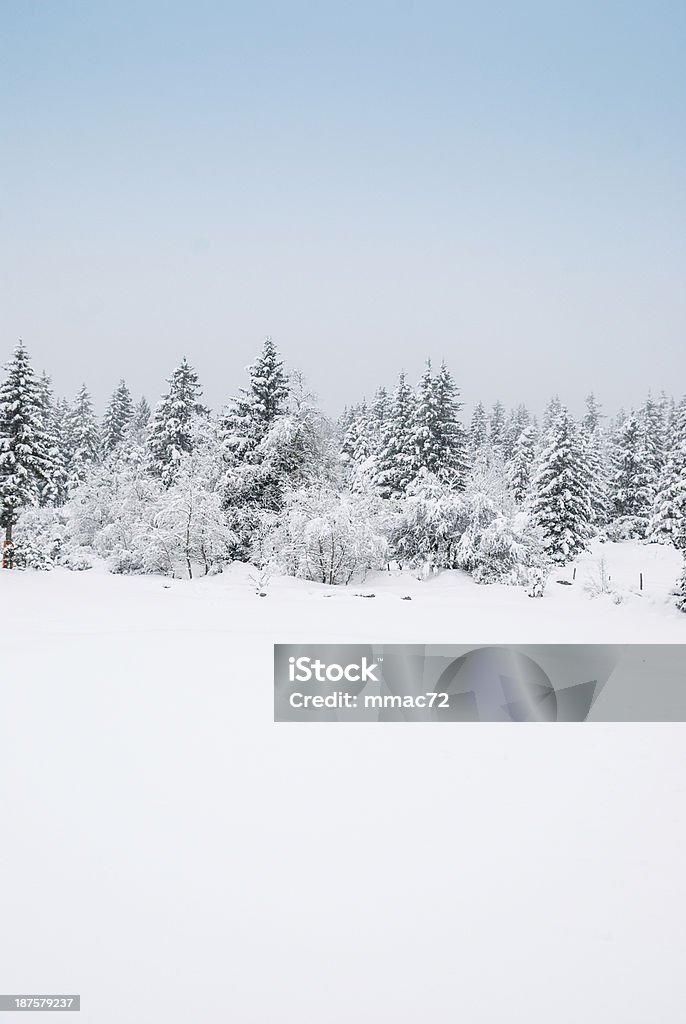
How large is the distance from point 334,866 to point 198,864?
2.70 feet

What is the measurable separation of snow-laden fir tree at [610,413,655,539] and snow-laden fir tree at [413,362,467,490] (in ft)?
48.9

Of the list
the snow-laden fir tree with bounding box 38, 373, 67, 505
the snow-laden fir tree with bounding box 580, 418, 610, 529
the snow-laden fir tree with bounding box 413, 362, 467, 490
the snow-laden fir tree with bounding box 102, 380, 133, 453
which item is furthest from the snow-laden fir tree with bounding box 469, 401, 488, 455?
the snow-laden fir tree with bounding box 38, 373, 67, 505

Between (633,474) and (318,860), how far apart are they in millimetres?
39086

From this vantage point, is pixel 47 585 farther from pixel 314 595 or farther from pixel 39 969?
pixel 39 969

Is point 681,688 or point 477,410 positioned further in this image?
point 477,410

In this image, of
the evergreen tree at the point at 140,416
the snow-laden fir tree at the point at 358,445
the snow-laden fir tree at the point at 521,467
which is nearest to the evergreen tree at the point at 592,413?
the snow-laden fir tree at the point at 521,467

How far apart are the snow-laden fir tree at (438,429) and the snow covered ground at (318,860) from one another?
70.0 ft

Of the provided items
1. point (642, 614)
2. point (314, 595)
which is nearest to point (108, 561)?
point (314, 595)

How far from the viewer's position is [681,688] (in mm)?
6668

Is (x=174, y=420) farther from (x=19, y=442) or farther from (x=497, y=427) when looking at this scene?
(x=497, y=427)

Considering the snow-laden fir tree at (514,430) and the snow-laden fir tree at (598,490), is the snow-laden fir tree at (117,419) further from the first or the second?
the snow-laden fir tree at (598,490)

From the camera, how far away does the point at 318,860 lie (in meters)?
3.60

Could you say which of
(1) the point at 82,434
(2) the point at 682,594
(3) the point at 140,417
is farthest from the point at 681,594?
(3) the point at 140,417

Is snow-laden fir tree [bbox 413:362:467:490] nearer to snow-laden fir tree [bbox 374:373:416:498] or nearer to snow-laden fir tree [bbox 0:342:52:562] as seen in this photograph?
snow-laden fir tree [bbox 374:373:416:498]
